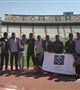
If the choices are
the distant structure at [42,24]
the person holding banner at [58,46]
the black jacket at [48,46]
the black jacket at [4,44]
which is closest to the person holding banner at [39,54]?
the black jacket at [48,46]

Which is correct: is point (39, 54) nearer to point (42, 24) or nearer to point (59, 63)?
point (59, 63)

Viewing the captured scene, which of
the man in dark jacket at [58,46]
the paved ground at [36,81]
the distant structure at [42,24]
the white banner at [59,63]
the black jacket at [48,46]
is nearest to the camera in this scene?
the paved ground at [36,81]

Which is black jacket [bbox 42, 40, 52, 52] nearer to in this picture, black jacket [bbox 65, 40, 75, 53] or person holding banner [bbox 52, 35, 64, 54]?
person holding banner [bbox 52, 35, 64, 54]

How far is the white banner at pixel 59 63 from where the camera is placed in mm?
13764

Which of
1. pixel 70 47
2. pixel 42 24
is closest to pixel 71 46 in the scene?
pixel 70 47

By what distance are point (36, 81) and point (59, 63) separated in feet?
6.82

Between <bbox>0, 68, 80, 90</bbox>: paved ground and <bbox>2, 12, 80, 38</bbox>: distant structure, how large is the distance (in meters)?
47.8

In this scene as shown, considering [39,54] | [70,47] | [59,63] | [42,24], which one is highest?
[42,24]

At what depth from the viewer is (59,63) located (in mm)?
14211

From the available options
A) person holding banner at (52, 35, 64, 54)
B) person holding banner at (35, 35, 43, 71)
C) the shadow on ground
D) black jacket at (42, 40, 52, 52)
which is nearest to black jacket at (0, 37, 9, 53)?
the shadow on ground

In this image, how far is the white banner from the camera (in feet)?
45.2

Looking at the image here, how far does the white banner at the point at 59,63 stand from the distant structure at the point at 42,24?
154 ft

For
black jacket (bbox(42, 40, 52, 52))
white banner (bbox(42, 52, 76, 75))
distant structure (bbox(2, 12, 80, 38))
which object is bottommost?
white banner (bbox(42, 52, 76, 75))

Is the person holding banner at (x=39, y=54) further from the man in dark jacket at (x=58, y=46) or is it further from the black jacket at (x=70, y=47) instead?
the black jacket at (x=70, y=47)
